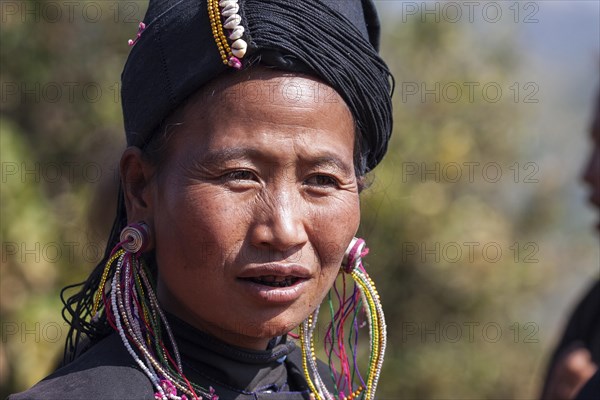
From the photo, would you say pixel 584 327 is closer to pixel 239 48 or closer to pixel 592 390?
pixel 592 390

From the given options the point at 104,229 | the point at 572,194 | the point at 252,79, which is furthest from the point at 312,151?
the point at 572,194

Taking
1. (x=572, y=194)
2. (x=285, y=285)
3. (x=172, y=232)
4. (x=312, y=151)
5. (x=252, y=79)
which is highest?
(x=252, y=79)

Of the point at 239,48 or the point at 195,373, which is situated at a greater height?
the point at 239,48

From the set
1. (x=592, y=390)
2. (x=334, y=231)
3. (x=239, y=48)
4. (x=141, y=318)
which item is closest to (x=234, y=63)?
(x=239, y=48)

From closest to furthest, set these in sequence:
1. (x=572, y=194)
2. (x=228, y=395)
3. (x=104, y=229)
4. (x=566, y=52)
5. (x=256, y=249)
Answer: (x=256, y=249)
(x=228, y=395)
(x=104, y=229)
(x=572, y=194)
(x=566, y=52)

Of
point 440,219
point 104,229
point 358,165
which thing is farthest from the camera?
point 440,219

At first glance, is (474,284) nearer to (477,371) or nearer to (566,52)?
(477,371)

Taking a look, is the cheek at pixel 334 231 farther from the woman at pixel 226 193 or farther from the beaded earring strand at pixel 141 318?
the beaded earring strand at pixel 141 318

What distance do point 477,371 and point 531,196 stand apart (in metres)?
2.19

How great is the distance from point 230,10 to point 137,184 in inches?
21.5

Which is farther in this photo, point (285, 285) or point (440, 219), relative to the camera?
point (440, 219)

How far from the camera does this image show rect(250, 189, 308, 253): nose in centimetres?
Result: 225

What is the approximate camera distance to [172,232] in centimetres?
233

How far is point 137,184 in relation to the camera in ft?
8.30
